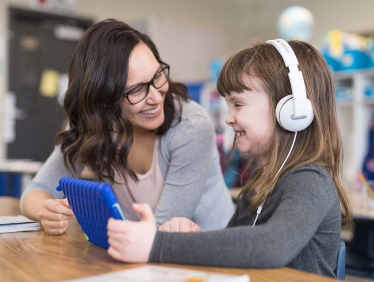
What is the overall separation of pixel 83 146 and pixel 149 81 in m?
0.25

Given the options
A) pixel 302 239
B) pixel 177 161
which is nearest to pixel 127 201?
pixel 177 161

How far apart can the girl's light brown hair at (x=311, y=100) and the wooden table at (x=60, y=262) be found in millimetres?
324

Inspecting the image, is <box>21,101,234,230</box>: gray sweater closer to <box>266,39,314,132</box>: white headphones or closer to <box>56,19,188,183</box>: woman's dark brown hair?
<box>56,19,188,183</box>: woman's dark brown hair

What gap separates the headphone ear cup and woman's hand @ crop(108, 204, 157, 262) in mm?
385

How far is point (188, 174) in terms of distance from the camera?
1.43 metres

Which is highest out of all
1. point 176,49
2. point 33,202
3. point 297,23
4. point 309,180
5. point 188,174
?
point 297,23

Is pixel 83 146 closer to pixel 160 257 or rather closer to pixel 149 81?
pixel 149 81

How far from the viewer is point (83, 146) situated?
4.65 ft

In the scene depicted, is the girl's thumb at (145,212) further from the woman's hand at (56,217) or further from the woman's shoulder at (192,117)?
the woman's shoulder at (192,117)

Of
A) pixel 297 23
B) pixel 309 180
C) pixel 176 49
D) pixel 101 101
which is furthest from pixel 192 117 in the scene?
pixel 176 49

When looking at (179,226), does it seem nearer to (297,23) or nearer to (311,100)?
(311,100)

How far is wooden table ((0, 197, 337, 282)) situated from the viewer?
2.50 ft

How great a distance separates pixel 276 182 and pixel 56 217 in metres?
0.49

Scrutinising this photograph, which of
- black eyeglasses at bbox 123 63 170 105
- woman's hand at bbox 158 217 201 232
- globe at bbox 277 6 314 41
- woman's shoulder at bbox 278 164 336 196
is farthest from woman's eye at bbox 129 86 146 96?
globe at bbox 277 6 314 41
